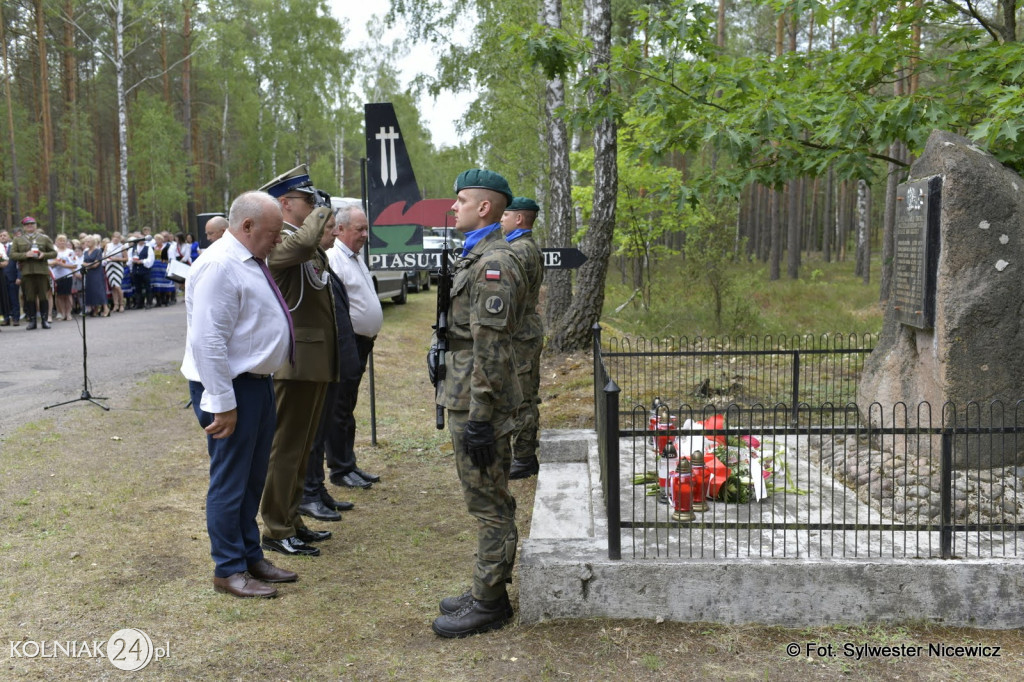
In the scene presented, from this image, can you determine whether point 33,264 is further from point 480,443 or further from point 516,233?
point 480,443

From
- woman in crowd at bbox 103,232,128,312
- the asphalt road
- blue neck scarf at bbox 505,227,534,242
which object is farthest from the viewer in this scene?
woman in crowd at bbox 103,232,128,312

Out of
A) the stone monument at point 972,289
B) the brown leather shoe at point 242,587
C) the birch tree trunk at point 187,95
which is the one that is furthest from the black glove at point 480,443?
the birch tree trunk at point 187,95

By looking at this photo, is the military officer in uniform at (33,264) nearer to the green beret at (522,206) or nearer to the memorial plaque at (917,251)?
the green beret at (522,206)

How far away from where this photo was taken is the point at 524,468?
6.70 metres

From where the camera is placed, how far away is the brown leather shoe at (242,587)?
4273 millimetres

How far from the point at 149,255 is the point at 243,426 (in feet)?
51.9

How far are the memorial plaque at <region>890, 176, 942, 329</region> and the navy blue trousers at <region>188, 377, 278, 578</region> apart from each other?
→ 4161 millimetres

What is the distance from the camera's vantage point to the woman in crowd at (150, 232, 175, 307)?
18781 mm

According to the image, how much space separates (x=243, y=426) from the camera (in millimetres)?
4203

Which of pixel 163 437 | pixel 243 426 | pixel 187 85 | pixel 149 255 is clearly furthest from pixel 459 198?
pixel 187 85

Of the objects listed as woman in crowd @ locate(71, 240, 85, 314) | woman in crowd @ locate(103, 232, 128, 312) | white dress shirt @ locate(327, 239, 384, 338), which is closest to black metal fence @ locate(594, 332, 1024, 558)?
white dress shirt @ locate(327, 239, 384, 338)

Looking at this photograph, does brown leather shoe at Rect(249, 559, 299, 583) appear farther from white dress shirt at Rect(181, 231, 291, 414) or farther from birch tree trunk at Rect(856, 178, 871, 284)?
birch tree trunk at Rect(856, 178, 871, 284)

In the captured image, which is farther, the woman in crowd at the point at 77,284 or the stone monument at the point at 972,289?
the woman in crowd at the point at 77,284

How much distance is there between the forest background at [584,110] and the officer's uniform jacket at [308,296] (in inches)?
136
